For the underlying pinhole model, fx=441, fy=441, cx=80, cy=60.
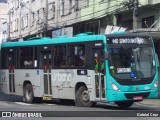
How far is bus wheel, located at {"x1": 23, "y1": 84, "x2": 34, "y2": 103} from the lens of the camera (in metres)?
22.3

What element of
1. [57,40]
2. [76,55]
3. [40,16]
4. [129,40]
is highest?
[40,16]

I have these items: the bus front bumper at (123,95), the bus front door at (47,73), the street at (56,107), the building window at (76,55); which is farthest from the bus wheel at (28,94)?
the bus front bumper at (123,95)

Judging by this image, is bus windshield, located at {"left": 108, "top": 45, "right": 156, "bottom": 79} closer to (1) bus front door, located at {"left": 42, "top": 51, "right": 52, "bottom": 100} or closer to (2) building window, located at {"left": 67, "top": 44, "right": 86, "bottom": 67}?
(2) building window, located at {"left": 67, "top": 44, "right": 86, "bottom": 67}

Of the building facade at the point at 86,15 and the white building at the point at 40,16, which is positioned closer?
the building facade at the point at 86,15

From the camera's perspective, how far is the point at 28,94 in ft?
74.2

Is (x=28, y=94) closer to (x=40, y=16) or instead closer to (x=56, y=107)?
(x=56, y=107)

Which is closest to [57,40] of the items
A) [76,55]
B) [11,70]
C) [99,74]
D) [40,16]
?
[76,55]

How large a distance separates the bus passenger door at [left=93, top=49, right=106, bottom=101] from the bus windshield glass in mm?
485

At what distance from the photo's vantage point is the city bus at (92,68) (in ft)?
57.7

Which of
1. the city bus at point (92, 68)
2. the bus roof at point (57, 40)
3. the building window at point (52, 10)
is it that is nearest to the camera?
the city bus at point (92, 68)

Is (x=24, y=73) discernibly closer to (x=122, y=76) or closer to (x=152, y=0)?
(x=122, y=76)

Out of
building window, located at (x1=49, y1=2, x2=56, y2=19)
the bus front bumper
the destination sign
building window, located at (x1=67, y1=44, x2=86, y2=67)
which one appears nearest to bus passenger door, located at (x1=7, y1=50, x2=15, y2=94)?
building window, located at (x1=67, y1=44, x2=86, y2=67)

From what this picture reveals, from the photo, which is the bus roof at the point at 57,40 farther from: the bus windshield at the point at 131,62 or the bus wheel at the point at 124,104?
the bus wheel at the point at 124,104

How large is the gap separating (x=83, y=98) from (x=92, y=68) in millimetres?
1468
